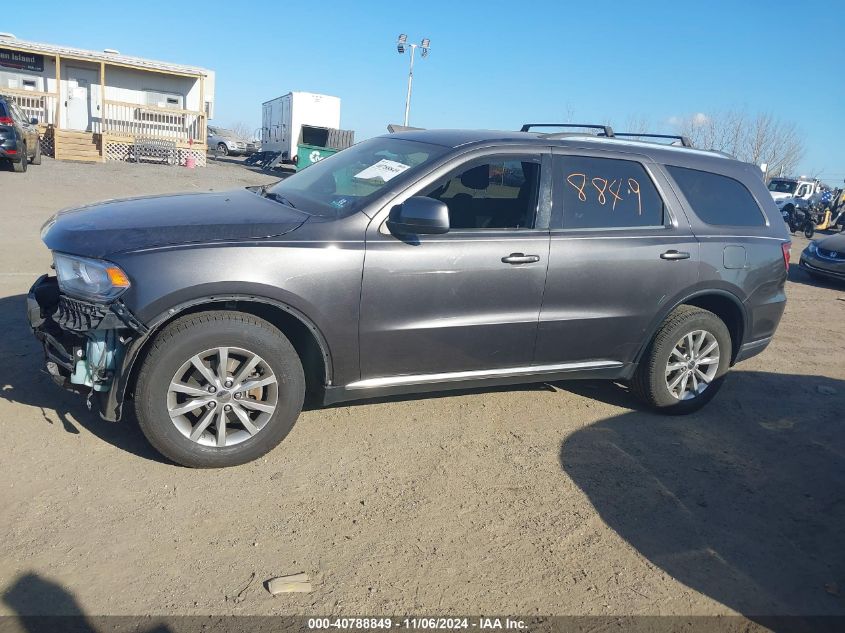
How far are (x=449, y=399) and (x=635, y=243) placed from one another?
165 cm

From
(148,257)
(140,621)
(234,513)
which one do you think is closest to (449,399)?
(234,513)

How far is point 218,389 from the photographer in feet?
12.0

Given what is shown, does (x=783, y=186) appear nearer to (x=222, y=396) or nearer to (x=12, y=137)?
(x=12, y=137)

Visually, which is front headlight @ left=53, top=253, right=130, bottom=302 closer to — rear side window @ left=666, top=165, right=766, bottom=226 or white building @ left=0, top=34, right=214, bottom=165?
rear side window @ left=666, top=165, right=766, bottom=226

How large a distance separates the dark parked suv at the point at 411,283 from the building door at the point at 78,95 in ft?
78.6

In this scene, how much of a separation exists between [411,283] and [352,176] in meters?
0.98

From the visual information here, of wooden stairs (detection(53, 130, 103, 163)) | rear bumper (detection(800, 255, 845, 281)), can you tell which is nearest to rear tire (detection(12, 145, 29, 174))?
wooden stairs (detection(53, 130, 103, 163))

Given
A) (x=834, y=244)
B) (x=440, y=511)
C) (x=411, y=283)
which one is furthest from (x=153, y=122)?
(x=440, y=511)

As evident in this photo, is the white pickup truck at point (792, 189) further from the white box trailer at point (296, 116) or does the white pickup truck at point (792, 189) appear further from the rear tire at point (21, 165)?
the rear tire at point (21, 165)

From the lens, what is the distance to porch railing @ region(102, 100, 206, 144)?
24.7m

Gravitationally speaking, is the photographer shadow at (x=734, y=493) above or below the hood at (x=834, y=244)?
below

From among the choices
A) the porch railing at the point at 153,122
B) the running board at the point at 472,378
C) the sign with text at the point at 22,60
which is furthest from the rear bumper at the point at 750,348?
the sign with text at the point at 22,60

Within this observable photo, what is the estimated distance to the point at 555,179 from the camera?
14.7 ft

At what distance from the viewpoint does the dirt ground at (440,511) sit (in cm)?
292
